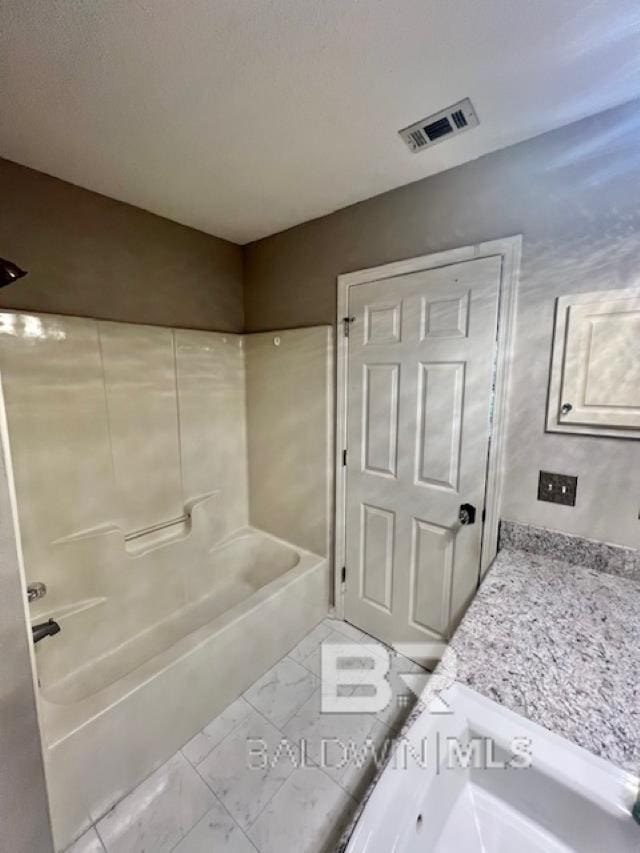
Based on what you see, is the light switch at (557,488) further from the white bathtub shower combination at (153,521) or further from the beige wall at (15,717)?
the beige wall at (15,717)

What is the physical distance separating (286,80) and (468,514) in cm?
167

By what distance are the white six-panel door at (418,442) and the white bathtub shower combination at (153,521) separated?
0.73 feet

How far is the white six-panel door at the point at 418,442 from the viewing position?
1489 mm

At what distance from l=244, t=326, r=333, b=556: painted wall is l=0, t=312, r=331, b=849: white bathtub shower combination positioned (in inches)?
0.4

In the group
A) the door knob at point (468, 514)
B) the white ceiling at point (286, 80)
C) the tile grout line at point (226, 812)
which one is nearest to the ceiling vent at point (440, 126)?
the white ceiling at point (286, 80)

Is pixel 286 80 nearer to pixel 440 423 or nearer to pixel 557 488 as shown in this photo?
pixel 440 423

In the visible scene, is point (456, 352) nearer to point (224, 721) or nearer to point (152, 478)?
point (152, 478)

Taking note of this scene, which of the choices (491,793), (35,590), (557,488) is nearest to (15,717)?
(35,590)

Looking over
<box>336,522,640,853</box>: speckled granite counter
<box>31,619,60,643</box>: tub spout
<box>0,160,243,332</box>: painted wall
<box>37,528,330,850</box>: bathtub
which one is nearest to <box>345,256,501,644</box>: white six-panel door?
<box>336,522,640,853</box>: speckled granite counter

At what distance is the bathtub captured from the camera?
1.12 m

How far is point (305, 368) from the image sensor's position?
6.61 feet

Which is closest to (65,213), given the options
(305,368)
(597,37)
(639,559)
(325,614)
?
(305,368)

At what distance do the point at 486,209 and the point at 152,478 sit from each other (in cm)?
202

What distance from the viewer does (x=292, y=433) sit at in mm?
2135
